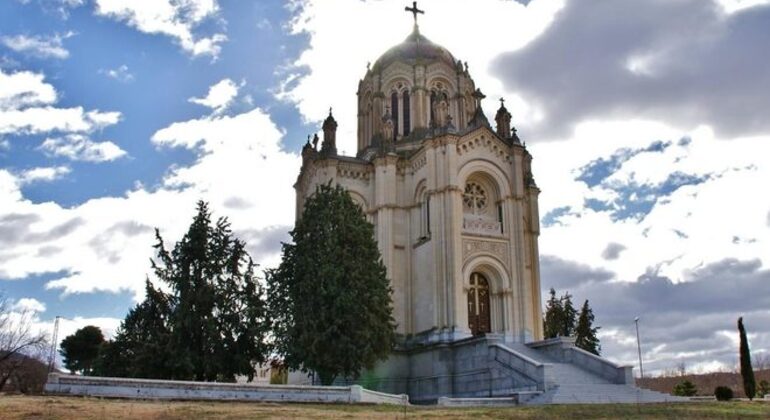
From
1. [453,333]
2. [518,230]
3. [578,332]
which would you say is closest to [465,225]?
[518,230]

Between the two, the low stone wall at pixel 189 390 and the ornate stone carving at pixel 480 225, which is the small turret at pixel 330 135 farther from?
the low stone wall at pixel 189 390

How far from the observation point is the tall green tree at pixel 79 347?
5147cm

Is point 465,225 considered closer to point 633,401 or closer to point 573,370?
point 573,370

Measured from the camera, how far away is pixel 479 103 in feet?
125

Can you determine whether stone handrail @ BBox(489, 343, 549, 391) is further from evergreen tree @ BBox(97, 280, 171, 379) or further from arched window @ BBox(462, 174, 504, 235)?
evergreen tree @ BBox(97, 280, 171, 379)

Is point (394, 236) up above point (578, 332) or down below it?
above

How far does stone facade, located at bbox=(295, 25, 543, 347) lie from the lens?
33969 mm

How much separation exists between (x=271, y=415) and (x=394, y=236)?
20504 millimetres

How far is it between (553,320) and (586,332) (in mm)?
2241

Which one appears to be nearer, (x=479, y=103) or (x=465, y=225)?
(x=465, y=225)

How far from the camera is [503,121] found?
3909 centimetres

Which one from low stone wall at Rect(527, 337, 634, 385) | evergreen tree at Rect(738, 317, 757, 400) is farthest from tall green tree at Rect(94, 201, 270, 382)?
evergreen tree at Rect(738, 317, 757, 400)

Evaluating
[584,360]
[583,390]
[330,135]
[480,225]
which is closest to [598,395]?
[583,390]

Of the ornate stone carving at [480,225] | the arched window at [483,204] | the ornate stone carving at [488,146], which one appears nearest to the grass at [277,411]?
the ornate stone carving at [480,225]
